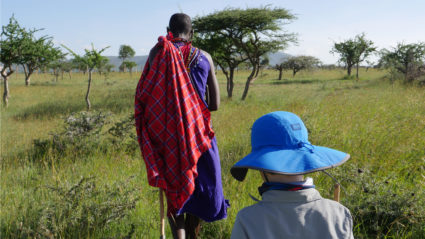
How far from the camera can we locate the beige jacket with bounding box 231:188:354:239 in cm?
108

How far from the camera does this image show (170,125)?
1.92m

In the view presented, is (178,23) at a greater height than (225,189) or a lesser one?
greater

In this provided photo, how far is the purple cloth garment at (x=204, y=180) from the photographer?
2.06 m

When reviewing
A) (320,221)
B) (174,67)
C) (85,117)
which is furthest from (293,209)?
(85,117)

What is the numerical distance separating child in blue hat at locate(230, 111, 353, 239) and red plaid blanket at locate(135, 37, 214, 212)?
0.73m

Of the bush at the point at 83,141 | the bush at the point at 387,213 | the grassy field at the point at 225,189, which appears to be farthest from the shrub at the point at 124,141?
the bush at the point at 387,213

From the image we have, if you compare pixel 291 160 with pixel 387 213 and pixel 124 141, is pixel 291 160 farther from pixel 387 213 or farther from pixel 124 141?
pixel 124 141

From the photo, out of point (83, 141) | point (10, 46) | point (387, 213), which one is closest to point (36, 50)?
point (10, 46)

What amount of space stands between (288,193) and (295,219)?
0.10 meters

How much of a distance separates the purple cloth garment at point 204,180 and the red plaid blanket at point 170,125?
12 cm

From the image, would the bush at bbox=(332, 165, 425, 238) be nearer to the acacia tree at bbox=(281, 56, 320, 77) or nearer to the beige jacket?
the beige jacket

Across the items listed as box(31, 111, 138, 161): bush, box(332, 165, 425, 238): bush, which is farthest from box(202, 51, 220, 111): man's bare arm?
box(31, 111, 138, 161): bush

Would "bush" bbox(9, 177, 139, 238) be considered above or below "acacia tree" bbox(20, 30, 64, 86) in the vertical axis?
below

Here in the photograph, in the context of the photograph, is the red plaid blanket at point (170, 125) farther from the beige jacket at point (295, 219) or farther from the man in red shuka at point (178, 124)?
the beige jacket at point (295, 219)
